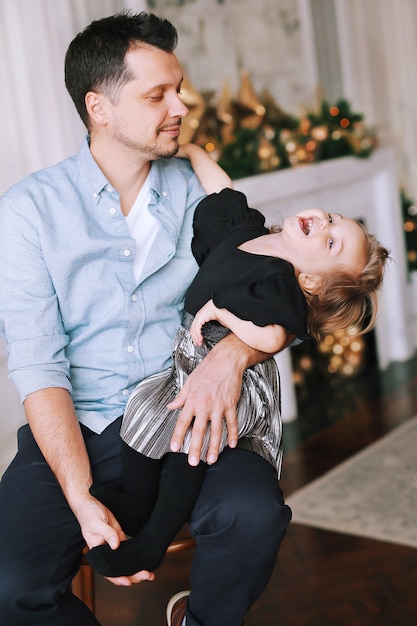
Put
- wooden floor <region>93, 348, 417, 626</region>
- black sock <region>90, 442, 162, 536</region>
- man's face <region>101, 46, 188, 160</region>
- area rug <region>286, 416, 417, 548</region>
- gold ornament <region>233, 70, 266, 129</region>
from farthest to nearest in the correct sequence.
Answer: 1. gold ornament <region>233, 70, 266, 129</region>
2. area rug <region>286, 416, 417, 548</region>
3. wooden floor <region>93, 348, 417, 626</region>
4. man's face <region>101, 46, 188, 160</region>
5. black sock <region>90, 442, 162, 536</region>

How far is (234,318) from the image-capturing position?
1828 millimetres

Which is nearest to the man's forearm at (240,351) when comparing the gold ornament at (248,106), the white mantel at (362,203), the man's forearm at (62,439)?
the man's forearm at (62,439)

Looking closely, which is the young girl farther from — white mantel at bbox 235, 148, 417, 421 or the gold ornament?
the gold ornament

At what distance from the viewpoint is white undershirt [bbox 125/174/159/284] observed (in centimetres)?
203

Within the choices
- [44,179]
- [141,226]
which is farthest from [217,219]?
[44,179]

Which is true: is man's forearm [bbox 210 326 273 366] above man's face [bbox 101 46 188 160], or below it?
below

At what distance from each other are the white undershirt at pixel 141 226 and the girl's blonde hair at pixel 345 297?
400 mm

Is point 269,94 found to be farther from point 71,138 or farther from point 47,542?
point 47,542

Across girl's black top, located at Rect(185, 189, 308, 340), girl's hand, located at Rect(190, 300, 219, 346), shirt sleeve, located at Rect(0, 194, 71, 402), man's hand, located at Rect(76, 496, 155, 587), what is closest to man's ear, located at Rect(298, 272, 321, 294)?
girl's black top, located at Rect(185, 189, 308, 340)

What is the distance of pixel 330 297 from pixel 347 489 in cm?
141

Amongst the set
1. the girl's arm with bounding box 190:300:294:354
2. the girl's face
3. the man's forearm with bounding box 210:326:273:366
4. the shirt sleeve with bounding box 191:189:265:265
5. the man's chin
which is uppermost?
the man's chin

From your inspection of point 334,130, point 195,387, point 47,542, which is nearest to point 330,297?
point 195,387

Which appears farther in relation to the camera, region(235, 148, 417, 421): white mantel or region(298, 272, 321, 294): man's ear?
region(235, 148, 417, 421): white mantel

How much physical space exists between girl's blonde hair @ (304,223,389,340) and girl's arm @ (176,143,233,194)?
0.37m
